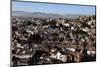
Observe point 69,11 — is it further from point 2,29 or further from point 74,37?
point 2,29

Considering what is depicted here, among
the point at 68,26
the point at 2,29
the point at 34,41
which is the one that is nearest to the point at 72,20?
the point at 68,26

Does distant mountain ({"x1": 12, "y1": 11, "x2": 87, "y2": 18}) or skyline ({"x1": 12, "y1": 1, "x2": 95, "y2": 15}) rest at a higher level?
skyline ({"x1": 12, "y1": 1, "x2": 95, "y2": 15})

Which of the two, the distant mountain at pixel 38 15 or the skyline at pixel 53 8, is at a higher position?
the skyline at pixel 53 8

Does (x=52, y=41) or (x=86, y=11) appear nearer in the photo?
(x=52, y=41)

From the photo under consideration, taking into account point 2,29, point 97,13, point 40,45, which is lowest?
point 40,45

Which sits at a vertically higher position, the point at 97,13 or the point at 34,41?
the point at 97,13

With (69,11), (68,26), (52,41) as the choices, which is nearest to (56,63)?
(52,41)

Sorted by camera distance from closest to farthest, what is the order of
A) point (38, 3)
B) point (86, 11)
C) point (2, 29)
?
point (2, 29) < point (38, 3) < point (86, 11)

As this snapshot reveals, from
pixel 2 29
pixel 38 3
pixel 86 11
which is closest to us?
pixel 2 29
